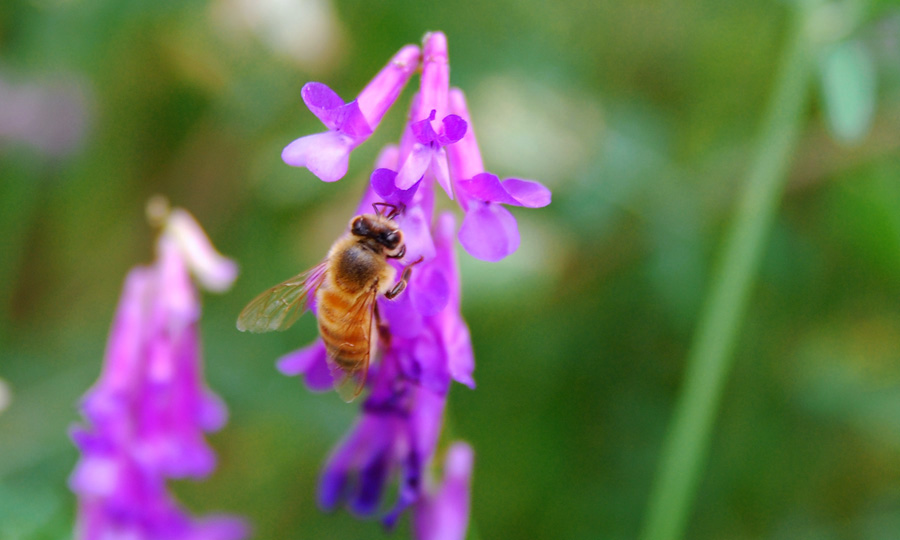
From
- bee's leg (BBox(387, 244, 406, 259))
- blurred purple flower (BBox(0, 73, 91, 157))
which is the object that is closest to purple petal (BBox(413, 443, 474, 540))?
bee's leg (BBox(387, 244, 406, 259))

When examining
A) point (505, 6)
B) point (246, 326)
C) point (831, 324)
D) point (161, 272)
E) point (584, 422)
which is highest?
point (505, 6)

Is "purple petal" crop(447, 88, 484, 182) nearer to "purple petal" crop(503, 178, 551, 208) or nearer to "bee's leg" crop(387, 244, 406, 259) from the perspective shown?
"purple petal" crop(503, 178, 551, 208)

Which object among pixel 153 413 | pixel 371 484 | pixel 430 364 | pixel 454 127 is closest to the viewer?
pixel 454 127

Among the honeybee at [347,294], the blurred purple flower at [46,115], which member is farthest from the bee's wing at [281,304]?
the blurred purple flower at [46,115]

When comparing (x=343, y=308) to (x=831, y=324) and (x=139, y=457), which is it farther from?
(x=831, y=324)

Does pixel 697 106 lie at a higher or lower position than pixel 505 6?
lower

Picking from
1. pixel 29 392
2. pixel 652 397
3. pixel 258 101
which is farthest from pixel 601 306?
pixel 29 392

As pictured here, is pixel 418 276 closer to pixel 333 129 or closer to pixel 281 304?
pixel 333 129

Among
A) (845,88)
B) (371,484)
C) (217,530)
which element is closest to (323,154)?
(371,484)
